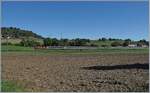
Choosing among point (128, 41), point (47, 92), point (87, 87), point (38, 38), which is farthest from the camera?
point (38, 38)

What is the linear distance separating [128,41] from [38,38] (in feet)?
89.2

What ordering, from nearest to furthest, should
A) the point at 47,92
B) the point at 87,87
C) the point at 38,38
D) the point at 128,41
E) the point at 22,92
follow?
the point at 22,92 → the point at 47,92 → the point at 87,87 → the point at 128,41 → the point at 38,38

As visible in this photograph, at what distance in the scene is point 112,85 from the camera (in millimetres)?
10547

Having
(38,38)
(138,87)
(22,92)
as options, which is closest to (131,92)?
(138,87)

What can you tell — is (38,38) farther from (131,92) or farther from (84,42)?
(131,92)

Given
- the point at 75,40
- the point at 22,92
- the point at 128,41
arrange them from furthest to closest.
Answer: the point at 128,41
the point at 75,40
the point at 22,92

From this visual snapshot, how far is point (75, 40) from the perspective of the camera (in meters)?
93.7

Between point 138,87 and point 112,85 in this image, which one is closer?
point 138,87

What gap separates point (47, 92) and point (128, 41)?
93226mm

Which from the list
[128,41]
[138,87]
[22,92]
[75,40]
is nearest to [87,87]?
[138,87]

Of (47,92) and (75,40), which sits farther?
(75,40)

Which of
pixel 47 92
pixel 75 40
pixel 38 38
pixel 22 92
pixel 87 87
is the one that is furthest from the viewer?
pixel 38 38

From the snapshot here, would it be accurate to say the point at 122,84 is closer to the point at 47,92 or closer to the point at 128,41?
the point at 47,92

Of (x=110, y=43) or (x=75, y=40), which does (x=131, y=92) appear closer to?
(x=75, y=40)
